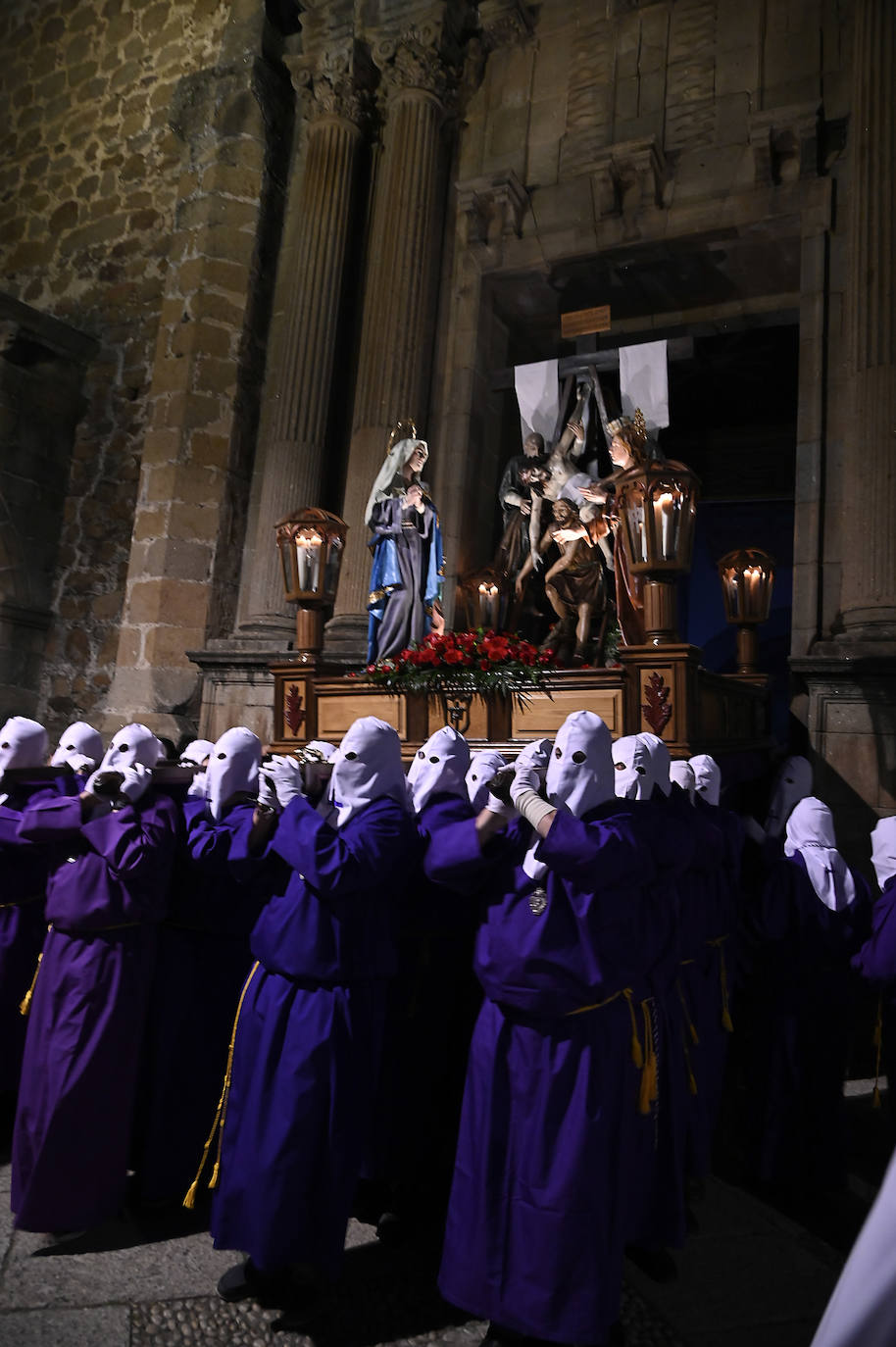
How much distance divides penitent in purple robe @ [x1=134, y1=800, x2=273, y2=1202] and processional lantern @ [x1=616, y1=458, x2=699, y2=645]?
10.4 ft

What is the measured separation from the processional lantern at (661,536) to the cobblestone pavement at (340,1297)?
3360 mm

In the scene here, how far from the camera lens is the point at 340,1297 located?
2.90 meters

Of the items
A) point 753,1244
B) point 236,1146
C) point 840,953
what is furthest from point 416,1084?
point 840,953

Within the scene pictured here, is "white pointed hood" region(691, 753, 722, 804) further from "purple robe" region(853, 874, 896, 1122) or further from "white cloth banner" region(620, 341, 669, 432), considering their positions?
"white cloth banner" region(620, 341, 669, 432)

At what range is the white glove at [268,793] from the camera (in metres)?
3.11

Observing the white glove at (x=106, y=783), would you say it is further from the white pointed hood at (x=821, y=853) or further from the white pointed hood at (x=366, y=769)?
the white pointed hood at (x=821, y=853)

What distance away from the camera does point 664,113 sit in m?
8.87

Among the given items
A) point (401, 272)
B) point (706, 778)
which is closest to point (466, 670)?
point (706, 778)

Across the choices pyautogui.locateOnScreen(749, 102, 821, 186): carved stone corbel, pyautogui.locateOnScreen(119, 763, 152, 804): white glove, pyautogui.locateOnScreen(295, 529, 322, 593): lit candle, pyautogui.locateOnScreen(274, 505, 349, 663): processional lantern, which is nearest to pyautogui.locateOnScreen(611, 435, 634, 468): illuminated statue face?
pyautogui.locateOnScreen(274, 505, 349, 663): processional lantern

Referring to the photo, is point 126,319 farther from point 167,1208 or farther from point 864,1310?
point 864,1310

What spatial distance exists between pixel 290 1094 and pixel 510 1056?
2.15 feet

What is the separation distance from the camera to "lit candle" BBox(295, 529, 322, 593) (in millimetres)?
7281

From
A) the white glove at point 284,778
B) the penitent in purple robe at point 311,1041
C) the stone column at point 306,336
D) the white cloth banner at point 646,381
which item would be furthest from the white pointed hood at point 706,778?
the stone column at point 306,336

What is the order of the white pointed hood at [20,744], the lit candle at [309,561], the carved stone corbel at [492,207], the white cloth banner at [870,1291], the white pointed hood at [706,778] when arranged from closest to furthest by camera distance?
the white cloth banner at [870,1291] < the white pointed hood at [20,744] < the white pointed hood at [706,778] < the lit candle at [309,561] < the carved stone corbel at [492,207]
